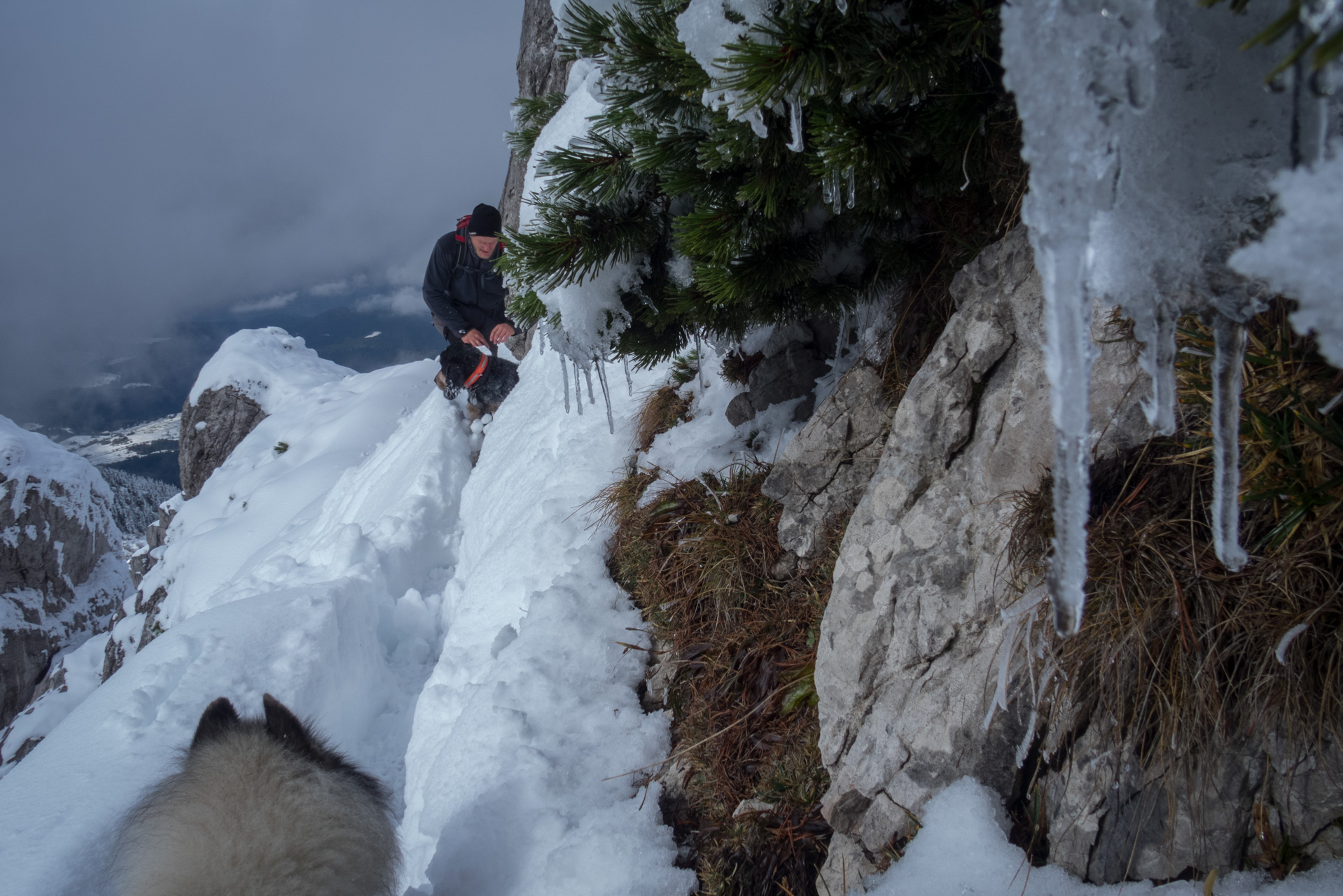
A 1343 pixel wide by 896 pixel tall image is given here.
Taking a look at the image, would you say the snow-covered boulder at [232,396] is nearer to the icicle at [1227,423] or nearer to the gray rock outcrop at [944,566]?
the gray rock outcrop at [944,566]

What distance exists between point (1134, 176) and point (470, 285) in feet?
23.7

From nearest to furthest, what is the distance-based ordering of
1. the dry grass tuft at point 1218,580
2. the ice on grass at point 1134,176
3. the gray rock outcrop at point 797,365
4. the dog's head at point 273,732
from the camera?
the ice on grass at point 1134,176 < the dry grass tuft at point 1218,580 < the dog's head at point 273,732 < the gray rock outcrop at point 797,365

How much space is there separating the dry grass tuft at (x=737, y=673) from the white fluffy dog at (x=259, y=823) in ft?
4.32

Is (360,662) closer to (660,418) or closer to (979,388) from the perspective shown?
(660,418)

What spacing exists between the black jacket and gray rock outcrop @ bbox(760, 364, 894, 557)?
508cm

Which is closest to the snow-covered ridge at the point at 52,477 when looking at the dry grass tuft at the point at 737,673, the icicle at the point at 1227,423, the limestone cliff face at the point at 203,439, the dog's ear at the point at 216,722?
the limestone cliff face at the point at 203,439

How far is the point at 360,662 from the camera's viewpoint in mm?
5035

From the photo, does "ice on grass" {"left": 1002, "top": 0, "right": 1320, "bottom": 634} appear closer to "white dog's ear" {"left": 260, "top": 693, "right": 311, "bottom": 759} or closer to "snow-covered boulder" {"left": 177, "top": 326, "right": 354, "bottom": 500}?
"white dog's ear" {"left": 260, "top": 693, "right": 311, "bottom": 759}

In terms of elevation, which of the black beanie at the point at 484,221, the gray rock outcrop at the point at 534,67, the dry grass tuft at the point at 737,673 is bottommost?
the dry grass tuft at the point at 737,673

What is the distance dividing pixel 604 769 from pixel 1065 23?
10.5ft

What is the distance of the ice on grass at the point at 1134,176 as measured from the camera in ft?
2.63

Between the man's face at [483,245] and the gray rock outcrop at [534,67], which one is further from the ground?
the gray rock outcrop at [534,67]

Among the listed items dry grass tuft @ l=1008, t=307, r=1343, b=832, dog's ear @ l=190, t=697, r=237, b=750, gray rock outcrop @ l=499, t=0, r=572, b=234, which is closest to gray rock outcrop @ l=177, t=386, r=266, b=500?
gray rock outcrop @ l=499, t=0, r=572, b=234

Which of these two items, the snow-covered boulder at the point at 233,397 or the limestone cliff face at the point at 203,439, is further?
the snow-covered boulder at the point at 233,397
